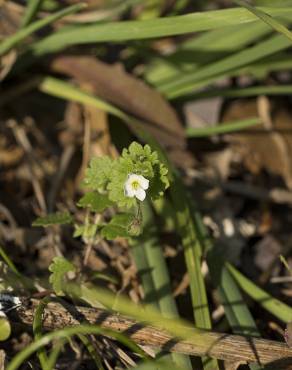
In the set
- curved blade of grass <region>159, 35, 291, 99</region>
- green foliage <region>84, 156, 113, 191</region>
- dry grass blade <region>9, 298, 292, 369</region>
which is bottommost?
dry grass blade <region>9, 298, 292, 369</region>

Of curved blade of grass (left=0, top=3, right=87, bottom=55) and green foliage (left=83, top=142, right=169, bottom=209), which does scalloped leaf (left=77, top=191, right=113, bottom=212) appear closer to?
green foliage (left=83, top=142, right=169, bottom=209)

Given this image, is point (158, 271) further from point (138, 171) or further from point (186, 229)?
point (138, 171)

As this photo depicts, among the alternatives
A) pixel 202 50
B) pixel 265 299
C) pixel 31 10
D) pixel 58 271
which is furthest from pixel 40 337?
pixel 202 50

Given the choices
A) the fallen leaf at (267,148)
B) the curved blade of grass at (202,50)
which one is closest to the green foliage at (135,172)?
the curved blade of grass at (202,50)

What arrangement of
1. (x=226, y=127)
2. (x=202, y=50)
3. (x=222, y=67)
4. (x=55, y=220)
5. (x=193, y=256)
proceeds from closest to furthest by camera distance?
(x=55, y=220)
(x=193, y=256)
(x=222, y=67)
(x=226, y=127)
(x=202, y=50)

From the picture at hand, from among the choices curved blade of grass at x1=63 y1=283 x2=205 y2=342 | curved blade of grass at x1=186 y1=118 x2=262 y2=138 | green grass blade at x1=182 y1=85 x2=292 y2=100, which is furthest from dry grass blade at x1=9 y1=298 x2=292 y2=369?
green grass blade at x1=182 y1=85 x2=292 y2=100

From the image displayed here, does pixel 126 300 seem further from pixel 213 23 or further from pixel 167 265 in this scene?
pixel 213 23

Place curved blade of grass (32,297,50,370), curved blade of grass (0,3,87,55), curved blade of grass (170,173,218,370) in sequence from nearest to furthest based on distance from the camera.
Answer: curved blade of grass (32,297,50,370) < curved blade of grass (170,173,218,370) < curved blade of grass (0,3,87,55)

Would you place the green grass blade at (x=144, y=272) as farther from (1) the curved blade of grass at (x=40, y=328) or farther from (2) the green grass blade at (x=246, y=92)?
(2) the green grass blade at (x=246, y=92)
